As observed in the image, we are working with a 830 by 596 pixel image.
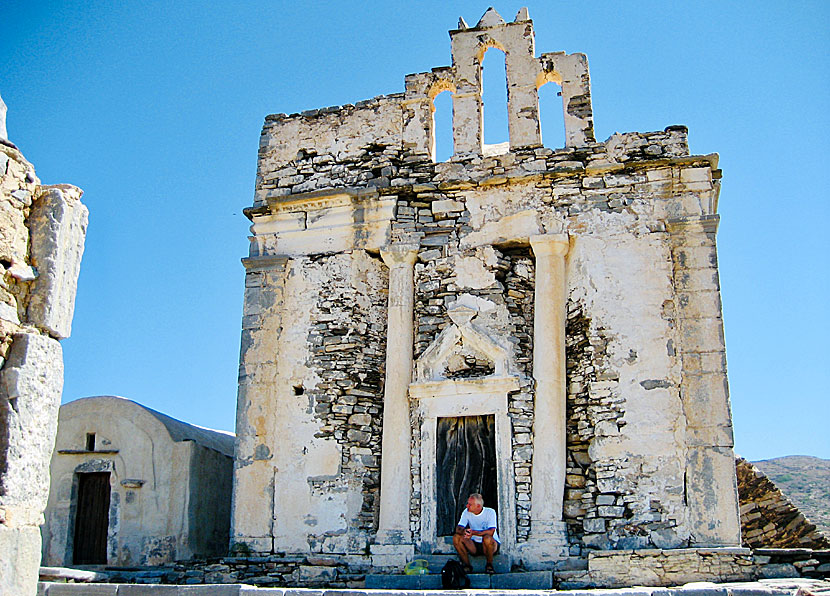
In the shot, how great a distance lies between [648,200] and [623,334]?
1.99 metres

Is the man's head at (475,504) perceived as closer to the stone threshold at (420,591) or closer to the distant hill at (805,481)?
the stone threshold at (420,591)

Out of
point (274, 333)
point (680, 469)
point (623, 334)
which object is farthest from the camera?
point (274, 333)

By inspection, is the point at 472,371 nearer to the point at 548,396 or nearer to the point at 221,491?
the point at 548,396

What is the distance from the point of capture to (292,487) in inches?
468

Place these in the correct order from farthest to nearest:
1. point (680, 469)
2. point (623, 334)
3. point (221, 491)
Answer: point (221, 491), point (623, 334), point (680, 469)

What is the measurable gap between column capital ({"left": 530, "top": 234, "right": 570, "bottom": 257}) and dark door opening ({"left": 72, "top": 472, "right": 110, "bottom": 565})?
7.32 metres

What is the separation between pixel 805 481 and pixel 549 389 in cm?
1529

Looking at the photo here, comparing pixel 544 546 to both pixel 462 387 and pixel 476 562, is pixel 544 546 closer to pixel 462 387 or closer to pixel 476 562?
pixel 476 562

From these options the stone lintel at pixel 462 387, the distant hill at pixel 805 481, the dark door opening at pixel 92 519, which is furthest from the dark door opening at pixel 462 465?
the distant hill at pixel 805 481

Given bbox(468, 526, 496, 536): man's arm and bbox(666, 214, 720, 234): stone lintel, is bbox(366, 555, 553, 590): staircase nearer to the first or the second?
bbox(468, 526, 496, 536): man's arm

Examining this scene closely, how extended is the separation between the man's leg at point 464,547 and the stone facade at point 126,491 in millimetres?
4555

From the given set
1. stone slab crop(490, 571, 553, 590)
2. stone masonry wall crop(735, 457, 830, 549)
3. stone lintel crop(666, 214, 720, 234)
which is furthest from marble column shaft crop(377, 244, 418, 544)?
stone masonry wall crop(735, 457, 830, 549)

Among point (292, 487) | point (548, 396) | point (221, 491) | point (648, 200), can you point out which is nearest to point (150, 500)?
point (221, 491)

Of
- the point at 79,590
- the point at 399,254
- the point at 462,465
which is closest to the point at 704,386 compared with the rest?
the point at 462,465
